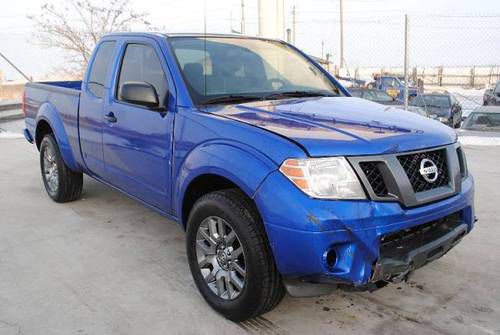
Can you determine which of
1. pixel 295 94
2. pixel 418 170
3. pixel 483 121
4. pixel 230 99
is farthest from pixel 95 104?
pixel 483 121

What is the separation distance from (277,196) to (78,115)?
2.94m

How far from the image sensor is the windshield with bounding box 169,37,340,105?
→ 3.69 m

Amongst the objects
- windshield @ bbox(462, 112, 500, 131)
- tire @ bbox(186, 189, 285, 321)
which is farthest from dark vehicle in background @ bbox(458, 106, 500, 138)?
tire @ bbox(186, 189, 285, 321)

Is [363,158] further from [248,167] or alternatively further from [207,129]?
[207,129]

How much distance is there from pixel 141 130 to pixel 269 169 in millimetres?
1485

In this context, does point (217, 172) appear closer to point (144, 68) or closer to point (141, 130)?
point (141, 130)

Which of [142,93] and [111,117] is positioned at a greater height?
[142,93]

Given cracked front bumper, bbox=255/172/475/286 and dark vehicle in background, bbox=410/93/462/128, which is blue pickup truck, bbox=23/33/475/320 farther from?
dark vehicle in background, bbox=410/93/462/128

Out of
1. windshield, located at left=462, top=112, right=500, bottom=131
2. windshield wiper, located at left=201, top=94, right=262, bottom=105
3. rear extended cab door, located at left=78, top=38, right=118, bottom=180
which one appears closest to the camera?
windshield wiper, located at left=201, top=94, right=262, bottom=105

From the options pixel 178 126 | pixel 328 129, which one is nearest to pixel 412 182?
pixel 328 129

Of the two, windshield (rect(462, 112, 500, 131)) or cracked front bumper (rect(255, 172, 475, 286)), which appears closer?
cracked front bumper (rect(255, 172, 475, 286))

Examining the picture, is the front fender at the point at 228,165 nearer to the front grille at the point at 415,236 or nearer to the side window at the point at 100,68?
the front grille at the point at 415,236

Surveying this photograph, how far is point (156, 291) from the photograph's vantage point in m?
3.54

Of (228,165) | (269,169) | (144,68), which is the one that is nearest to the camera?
(269,169)
